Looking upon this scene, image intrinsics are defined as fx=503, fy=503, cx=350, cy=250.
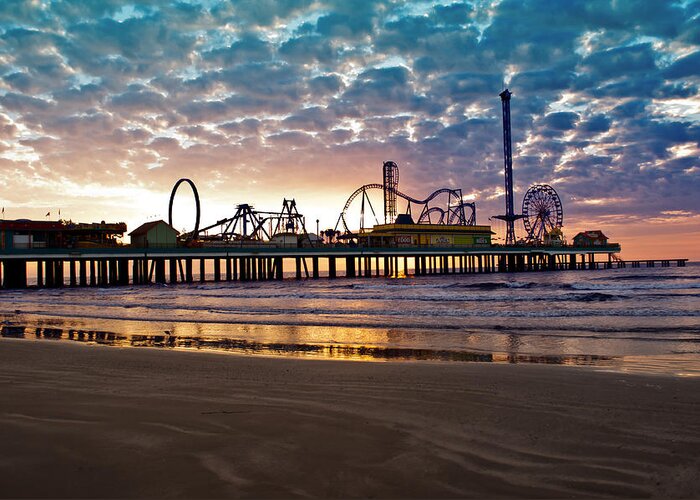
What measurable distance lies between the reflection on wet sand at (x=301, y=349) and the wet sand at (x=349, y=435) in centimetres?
204

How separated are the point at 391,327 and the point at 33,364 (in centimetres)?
953

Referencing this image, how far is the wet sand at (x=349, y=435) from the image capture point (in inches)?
123

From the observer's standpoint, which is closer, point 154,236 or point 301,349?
point 301,349

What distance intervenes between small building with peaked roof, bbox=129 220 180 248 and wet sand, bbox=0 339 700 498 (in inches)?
1961

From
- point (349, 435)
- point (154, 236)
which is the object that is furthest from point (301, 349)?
point (154, 236)

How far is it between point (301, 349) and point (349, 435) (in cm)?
653

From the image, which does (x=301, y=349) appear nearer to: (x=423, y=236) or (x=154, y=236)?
(x=154, y=236)

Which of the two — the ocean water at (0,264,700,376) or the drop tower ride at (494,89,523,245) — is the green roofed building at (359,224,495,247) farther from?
the ocean water at (0,264,700,376)

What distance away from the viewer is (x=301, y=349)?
10.5 metres

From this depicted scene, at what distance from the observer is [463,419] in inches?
183

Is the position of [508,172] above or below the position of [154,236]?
above

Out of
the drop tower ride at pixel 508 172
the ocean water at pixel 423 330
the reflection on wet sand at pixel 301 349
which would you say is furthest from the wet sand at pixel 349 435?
the drop tower ride at pixel 508 172

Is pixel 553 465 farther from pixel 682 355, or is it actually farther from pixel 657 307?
pixel 657 307

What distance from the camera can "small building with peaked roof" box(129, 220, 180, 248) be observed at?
53.7 m
